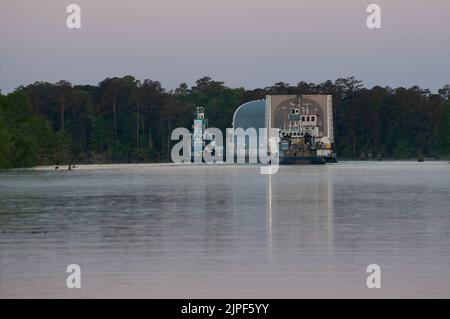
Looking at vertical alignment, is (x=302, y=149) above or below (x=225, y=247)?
above

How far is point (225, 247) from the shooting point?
31.6m

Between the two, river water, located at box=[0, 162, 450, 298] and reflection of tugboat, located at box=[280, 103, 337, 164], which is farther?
reflection of tugboat, located at box=[280, 103, 337, 164]

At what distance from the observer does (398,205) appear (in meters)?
52.2

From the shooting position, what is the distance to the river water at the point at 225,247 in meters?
23.5

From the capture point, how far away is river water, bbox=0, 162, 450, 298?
23.5 metres

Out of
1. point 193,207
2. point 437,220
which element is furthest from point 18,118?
point 437,220

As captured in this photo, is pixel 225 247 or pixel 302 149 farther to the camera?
→ pixel 302 149

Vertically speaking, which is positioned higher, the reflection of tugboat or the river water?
the reflection of tugboat

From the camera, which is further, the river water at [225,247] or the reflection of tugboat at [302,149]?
the reflection of tugboat at [302,149]

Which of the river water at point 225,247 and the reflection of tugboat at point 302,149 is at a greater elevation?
the reflection of tugboat at point 302,149
